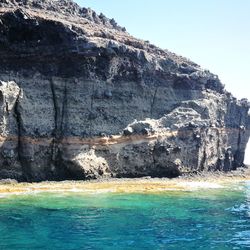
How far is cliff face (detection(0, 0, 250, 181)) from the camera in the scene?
205 ft

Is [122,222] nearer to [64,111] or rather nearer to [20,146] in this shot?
[20,146]

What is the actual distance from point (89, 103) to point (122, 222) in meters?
34.0

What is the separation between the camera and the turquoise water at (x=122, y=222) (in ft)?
97.2

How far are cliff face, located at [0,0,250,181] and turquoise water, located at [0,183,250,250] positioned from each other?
12.4 metres

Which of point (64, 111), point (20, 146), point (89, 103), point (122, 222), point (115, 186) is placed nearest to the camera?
point (122, 222)

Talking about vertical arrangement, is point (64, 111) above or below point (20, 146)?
above

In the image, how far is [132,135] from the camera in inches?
2783


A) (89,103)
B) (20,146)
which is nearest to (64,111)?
(89,103)

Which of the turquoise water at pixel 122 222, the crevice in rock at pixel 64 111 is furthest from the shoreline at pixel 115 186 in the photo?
the crevice in rock at pixel 64 111

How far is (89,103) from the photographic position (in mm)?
68375

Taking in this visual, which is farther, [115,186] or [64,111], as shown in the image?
[64,111]

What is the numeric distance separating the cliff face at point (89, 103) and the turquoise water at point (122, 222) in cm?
1245

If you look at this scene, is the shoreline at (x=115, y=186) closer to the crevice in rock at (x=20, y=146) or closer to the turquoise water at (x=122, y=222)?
the crevice in rock at (x=20, y=146)


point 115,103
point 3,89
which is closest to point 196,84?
point 115,103
